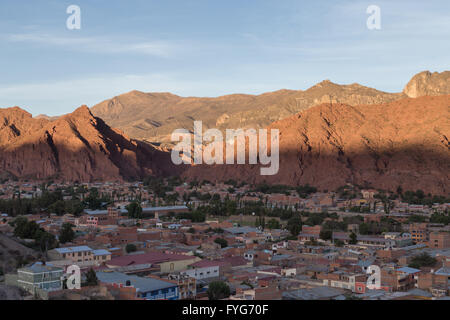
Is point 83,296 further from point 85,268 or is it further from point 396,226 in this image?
point 396,226

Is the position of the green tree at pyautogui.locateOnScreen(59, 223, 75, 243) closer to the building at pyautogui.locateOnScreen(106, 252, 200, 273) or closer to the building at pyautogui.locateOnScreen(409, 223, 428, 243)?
the building at pyautogui.locateOnScreen(106, 252, 200, 273)

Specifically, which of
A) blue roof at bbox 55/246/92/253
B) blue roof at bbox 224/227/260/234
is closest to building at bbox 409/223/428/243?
blue roof at bbox 224/227/260/234

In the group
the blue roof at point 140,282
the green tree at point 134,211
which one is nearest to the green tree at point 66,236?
the blue roof at point 140,282

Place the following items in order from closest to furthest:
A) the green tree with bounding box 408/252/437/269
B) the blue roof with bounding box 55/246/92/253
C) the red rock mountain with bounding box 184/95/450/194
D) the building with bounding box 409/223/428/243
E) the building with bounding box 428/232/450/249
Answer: the green tree with bounding box 408/252/437/269 → the blue roof with bounding box 55/246/92/253 → the building with bounding box 428/232/450/249 → the building with bounding box 409/223/428/243 → the red rock mountain with bounding box 184/95/450/194

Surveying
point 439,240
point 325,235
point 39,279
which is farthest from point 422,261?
point 39,279

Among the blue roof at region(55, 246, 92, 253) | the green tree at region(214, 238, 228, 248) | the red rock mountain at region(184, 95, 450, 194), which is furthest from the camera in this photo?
the red rock mountain at region(184, 95, 450, 194)
